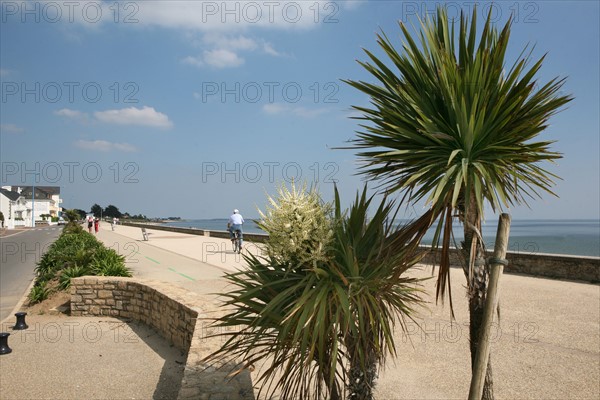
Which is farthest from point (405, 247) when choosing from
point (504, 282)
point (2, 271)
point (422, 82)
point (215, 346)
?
point (2, 271)

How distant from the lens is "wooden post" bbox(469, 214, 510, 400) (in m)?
2.97

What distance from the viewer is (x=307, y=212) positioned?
3.10 metres

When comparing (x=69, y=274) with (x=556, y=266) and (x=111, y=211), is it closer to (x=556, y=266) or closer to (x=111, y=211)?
(x=556, y=266)

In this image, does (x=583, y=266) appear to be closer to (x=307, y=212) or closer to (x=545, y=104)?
(x=545, y=104)

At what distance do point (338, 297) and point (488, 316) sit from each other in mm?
1043

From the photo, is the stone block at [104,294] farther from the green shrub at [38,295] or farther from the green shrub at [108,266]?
the green shrub at [38,295]

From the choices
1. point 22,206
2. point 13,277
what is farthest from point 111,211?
point 13,277

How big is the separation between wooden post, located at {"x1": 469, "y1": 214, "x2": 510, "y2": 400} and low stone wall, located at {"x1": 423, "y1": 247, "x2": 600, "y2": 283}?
28.6ft

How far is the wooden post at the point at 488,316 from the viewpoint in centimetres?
297

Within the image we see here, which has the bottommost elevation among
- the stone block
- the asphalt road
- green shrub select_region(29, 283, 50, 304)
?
the asphalt road

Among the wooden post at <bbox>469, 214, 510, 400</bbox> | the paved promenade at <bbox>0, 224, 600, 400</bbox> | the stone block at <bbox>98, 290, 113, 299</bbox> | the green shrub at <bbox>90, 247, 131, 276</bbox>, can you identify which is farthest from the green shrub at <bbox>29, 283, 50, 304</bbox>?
the wooden post at <bbox>469, 214, 510, 400</bbox>

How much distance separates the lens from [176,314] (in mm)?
7723

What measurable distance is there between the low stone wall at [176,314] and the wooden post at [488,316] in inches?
88.0

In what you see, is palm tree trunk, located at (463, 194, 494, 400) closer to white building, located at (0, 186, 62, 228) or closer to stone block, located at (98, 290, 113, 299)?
stone block, located at (98, 290, 113, 299)
